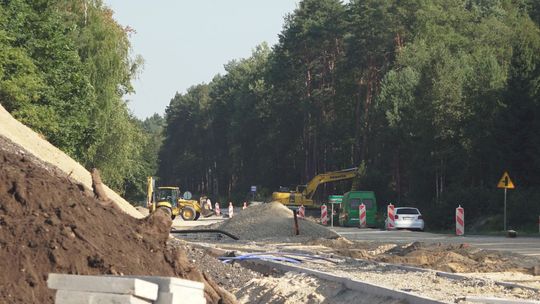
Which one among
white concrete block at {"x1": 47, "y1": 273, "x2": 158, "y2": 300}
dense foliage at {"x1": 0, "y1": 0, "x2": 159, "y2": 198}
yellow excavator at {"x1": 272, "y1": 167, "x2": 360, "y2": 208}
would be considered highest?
dense foliage at {"x1": 0, "y1": 0, "x2": 159, "y2": 198}

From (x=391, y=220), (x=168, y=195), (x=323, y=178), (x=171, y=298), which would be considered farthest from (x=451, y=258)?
(x=323, y=178)

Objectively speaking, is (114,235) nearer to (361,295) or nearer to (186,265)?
(186,265)

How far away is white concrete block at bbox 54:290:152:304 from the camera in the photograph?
836 cm

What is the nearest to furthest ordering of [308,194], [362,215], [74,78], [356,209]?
1. [74,78]
2. [362,215]
3. [356,209]
4. [308,194]

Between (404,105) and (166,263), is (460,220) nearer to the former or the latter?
(166,263)

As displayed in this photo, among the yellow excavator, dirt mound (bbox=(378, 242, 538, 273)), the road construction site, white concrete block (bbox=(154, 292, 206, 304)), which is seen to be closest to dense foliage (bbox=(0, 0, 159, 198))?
the yellow excavator

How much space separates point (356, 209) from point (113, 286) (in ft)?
164

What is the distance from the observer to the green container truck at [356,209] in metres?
57.5

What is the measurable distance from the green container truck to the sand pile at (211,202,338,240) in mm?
14648

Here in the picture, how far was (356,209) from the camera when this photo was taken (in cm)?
5806

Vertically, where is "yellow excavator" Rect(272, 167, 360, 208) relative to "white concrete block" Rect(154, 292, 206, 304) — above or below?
above

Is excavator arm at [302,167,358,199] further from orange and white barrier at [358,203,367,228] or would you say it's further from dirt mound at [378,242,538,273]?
dirt mound at [378,242,538,273]

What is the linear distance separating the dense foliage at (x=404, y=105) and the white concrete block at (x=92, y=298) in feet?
124

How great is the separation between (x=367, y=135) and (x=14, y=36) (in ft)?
162
